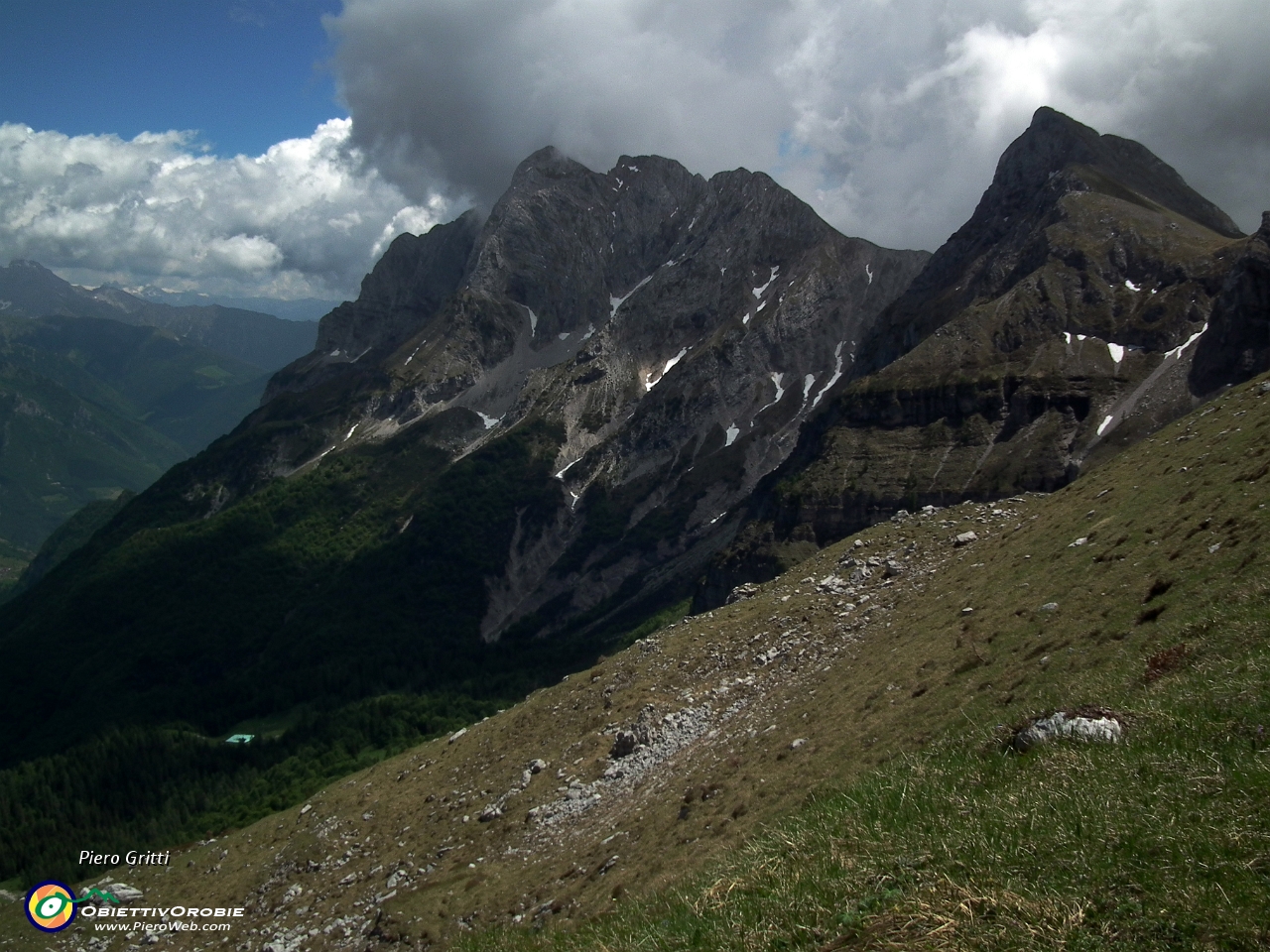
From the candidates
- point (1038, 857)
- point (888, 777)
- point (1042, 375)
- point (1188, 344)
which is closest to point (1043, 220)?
point (1188, 344)

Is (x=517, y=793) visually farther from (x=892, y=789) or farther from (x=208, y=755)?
(x=208, y=755)

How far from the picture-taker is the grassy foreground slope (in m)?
10.2

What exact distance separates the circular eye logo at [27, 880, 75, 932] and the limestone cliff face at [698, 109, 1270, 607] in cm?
11222

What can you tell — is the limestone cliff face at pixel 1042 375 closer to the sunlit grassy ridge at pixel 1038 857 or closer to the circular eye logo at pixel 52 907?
the circular eye logo at pixel 52 907

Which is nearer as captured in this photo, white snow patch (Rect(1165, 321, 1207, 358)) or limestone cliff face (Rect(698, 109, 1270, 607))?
limestone cliff face (Rect(698, 109, 1270, 607))

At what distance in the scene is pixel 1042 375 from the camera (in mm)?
142375

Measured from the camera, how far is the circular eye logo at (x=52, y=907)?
52156 mm

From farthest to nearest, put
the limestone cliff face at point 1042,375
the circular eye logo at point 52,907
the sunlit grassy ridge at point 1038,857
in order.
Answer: the limestone cliff face at point 1042,375 → the circular eye logo at point 52,907 → the sunlit grassy ridge at point 1038,857

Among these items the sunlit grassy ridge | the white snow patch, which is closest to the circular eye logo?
the sunlit grassy ridge

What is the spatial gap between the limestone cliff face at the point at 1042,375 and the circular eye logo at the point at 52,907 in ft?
368

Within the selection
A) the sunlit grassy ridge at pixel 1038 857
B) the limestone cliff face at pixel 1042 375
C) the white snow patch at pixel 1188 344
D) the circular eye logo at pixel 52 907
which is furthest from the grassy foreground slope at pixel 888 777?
the white snow patch at pixel 1188 344

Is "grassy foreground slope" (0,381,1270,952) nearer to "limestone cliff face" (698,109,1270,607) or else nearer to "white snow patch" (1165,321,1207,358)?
→ "limestone cliff face" (698,109,1270,607)

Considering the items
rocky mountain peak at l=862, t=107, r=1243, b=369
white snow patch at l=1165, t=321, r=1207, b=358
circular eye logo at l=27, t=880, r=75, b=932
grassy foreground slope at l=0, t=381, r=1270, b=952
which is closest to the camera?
grassy foreground slope at l=0, t=381, r=1270, b=952

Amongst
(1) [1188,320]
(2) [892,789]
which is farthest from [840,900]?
(1) [1188,320]
